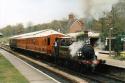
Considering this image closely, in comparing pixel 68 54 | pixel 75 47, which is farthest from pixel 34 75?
pixel 68 54

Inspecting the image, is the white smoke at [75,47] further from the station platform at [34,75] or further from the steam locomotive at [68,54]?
the station platform at [34,75]

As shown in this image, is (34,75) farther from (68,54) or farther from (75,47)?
(68,54)

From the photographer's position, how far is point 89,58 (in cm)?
2173

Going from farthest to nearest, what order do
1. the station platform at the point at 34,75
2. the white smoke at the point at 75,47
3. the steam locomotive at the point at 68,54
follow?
the white smoke at the point at 75,47 < the steam locomotive at the point at 68,54 < the station platform at the point at 34,75

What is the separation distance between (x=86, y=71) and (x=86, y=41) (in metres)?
2.02

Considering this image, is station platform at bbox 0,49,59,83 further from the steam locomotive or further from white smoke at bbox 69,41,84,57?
white smoke at bbox 69,41,84,57

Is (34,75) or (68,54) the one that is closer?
(34,75)

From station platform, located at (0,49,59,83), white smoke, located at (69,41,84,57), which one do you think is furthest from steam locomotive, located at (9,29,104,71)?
station platform, located at (0,49,59,83)

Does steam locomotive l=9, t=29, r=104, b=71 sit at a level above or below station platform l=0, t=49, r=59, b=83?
above

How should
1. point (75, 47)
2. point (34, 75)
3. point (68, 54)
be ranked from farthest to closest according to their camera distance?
point (68, 54) < point (75, 47) < point (34, 75)

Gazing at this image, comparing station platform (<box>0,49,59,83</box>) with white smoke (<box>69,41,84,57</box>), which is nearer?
station platform (<box>0,49,59,83</box>)

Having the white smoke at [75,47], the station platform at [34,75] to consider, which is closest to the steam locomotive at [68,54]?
the white smoke at [75,47]

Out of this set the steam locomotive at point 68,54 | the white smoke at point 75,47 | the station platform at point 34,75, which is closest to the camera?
the station platform at point 34,75

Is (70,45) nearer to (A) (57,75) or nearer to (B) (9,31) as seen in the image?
(A) (57,75)
